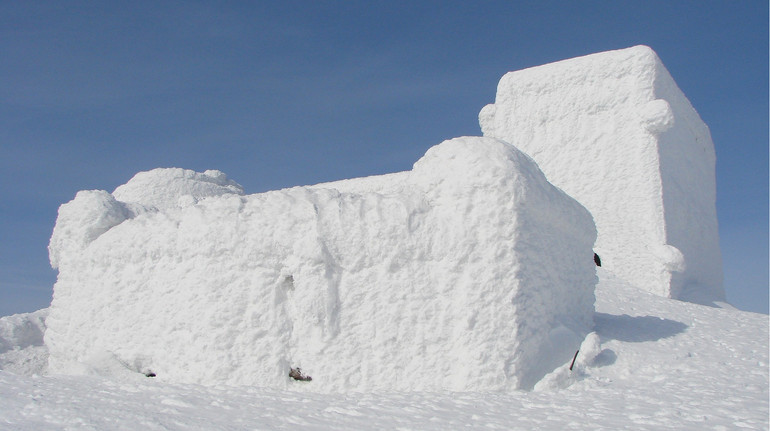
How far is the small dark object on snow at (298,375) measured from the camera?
20.9 feet

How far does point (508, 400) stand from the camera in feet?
18.6

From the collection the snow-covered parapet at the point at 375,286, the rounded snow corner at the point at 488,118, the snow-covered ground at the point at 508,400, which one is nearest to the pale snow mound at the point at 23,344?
the snow-covered parapet at the point at 375,286

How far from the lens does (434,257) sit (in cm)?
643

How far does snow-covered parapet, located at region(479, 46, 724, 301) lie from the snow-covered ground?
12.4 feet

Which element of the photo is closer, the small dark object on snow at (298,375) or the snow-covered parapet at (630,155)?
the small dark object on snow at (298,375)

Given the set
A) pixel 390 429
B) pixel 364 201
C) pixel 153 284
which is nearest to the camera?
pixel 390 429

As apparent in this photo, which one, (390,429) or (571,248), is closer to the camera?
(390,429)

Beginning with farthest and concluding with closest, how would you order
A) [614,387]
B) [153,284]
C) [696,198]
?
[696,198], [153,284], [614,387]

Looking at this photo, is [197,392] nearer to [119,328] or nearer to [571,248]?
[119,328]

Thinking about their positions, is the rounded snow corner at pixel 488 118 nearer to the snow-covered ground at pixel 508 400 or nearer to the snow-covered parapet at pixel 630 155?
the snow-covered parapet at pixel 630 155

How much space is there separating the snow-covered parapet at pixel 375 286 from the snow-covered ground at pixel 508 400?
312 mm

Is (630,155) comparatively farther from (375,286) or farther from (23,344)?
(23,344)

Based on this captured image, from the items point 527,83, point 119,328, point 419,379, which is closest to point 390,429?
point 419,379

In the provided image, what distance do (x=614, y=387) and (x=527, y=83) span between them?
821 cm
